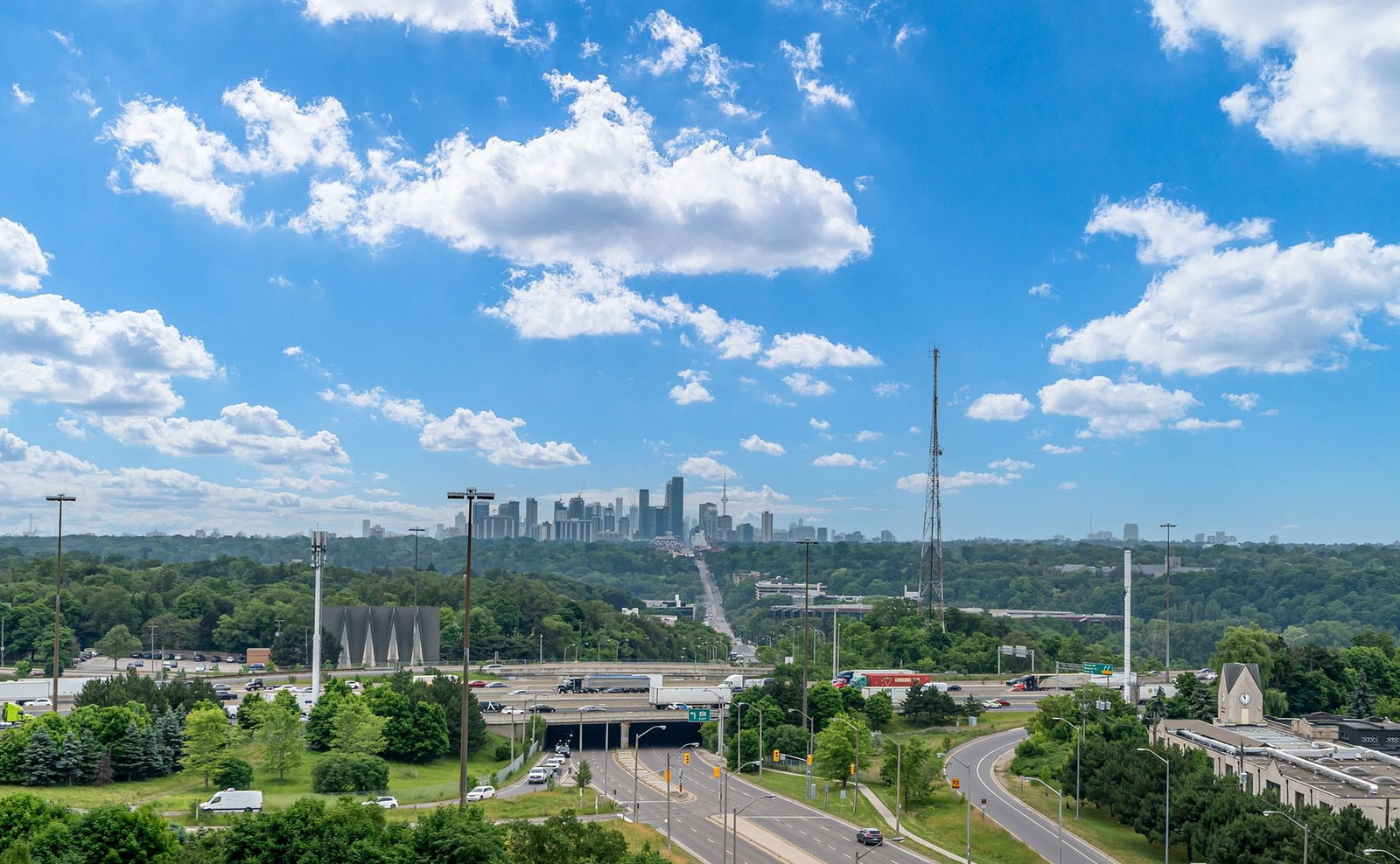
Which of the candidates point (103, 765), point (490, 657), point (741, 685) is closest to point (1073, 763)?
point (741, 685)

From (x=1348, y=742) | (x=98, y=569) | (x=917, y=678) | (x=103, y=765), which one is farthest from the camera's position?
(x=98, y=569)

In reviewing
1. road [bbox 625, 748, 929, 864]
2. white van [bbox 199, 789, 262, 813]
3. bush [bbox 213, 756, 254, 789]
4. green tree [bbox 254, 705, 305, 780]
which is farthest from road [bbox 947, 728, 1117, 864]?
green tree [bbox 254, 705, 305, 780]

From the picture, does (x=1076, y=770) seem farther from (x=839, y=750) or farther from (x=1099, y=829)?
(x=839, y=750)

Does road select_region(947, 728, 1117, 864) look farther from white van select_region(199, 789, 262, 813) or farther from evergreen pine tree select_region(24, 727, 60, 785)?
evergreen pine tree select_region(24, 727, 60, 785)

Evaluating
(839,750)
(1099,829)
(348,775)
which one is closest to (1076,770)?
(1099,829)

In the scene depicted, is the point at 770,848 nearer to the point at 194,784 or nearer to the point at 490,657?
the point at 194,784

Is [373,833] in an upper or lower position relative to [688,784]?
upper
